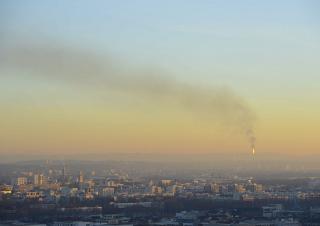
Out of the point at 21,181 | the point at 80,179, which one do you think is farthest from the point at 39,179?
the point at 21,181

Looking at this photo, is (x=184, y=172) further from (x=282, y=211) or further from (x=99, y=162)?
(x=282, y=211)

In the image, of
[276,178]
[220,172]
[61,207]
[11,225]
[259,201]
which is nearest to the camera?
[11,225]

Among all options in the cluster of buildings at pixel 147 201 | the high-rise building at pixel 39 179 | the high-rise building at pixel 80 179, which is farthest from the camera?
the high-rise building at pixel 80 179

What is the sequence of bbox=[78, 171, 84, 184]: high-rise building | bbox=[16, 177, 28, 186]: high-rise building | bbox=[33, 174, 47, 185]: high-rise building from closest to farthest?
bbox=[16, 177, 28, 186]: high-rise building → bbox=[33, 174, 47, 185]: high-rise building → bbox=[78, 171, 84, 184]: high-rise building

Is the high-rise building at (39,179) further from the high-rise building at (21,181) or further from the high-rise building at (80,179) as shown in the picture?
the high-rise building at (80,179)

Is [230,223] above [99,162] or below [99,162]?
below

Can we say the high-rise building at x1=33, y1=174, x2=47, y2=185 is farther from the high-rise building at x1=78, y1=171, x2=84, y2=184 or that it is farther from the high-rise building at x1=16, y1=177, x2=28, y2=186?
the high-rise building at x1=78, y1=171, x2=84, y2=184

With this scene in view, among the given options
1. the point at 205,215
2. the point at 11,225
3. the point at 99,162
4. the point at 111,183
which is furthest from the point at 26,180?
the point at 11,225

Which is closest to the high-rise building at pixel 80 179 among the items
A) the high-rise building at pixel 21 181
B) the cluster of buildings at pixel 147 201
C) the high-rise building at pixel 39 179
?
the cluster of buildings at pixel 147 201

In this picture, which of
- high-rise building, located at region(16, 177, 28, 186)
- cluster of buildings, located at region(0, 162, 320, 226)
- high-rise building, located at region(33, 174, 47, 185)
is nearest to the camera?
cluster of buildings, located at region(0, 162, 320, 226)

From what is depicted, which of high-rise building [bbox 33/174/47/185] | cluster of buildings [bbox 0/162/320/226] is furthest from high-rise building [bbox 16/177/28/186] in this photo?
high-rise building [bbox 33/174/47/185]

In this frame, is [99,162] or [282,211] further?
[99,162]
